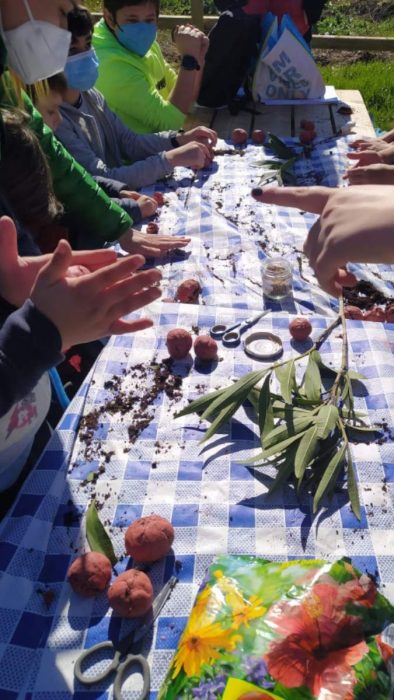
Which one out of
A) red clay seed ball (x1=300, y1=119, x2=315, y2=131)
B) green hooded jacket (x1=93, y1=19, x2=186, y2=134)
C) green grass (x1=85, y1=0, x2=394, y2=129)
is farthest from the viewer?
green grass (x1=85, y1=0, x2=394, y2=129)

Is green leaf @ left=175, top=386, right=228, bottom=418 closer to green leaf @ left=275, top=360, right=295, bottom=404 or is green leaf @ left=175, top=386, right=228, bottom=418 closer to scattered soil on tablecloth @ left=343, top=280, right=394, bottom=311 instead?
green leaf @ left=275, top=360, right=295, bottom=404

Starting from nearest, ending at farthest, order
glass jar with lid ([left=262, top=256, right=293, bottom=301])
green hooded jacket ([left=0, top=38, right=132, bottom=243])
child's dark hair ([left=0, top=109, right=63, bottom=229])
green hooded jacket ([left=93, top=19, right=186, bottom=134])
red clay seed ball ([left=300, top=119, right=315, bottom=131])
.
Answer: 1. child's dark hair ([left=0, top=109, right=63, bottom=229])
2. glass jar with lid ([left=262, top=256, right=293, bottom=301])
3. green hooded jacket ([left=0, top=38, right=132, bottom=243])
4. green hooded jacket ([left=93, top=19, right=186, bottom=134])
5. red clay seed ball ([left=300, top=119, right=315, bottom=131])

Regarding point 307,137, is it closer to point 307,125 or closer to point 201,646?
point 307,125

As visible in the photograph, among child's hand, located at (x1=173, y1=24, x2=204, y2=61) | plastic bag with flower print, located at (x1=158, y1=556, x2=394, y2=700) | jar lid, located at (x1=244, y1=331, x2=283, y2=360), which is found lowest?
jar lid, located at (x1=244, y1=331, x2=283, y2=360)

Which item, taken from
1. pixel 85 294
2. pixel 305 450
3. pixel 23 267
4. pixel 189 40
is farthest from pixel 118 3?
pixel 305 450

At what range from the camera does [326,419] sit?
1.31 m

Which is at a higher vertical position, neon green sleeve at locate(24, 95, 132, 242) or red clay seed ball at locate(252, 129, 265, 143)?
neon green sleeve at locate(24, 95, 132, 242)

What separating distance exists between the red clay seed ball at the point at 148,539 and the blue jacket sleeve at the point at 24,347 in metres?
0.34

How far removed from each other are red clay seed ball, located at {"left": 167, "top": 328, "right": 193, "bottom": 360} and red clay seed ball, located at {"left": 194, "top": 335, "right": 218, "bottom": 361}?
24 millimetres

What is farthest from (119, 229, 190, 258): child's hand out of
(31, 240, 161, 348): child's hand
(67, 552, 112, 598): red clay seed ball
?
(67, 552, 112, 598): red clay seed ball

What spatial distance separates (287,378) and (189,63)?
245 cm

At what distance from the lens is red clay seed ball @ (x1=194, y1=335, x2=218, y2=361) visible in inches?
60.9

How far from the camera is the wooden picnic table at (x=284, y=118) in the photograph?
3297mm

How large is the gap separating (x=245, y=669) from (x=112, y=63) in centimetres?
281
